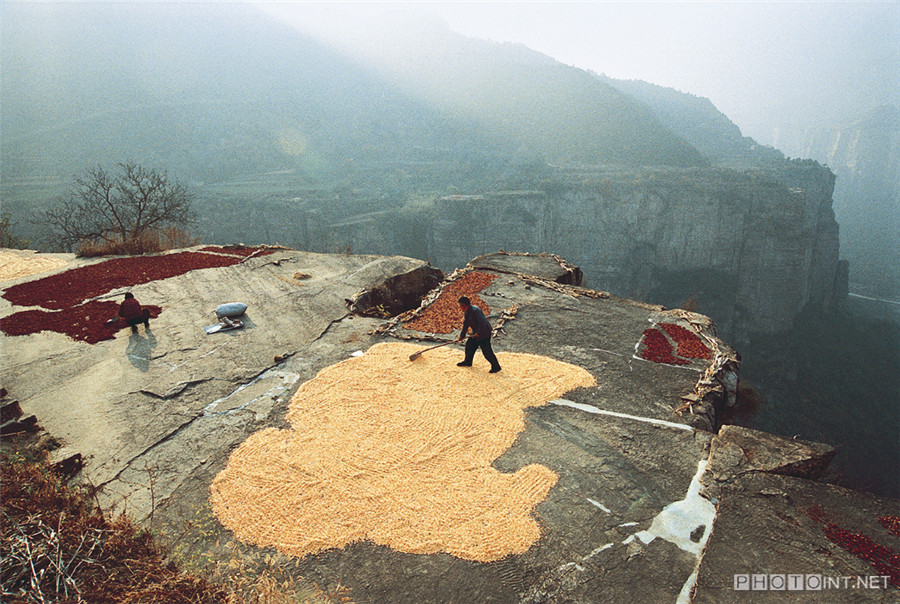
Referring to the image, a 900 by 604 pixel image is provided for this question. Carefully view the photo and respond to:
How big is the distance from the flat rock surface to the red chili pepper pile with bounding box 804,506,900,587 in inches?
4.9

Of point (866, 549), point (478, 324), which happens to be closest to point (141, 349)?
point (478, 324)

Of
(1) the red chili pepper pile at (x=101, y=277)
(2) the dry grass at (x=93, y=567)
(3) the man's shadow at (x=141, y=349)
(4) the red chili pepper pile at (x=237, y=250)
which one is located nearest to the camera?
(2) the dry grass at (x=93, y=567)

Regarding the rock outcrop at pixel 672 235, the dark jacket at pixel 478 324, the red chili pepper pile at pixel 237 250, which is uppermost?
the dark jacket at pixel 478 324

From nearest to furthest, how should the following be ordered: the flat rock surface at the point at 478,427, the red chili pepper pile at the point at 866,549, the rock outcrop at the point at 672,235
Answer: the red chili pepper pile at the point at 866,549
the flat rock surface at the point at 478,427
the rock outcrop at the point at 672,235

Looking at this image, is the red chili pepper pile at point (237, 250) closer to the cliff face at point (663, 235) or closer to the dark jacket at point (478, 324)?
the dark jacket at point (478, 324)

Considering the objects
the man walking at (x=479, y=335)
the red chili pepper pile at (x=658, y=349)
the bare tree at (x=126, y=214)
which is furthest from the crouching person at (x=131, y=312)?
the red chili pepper pile at (x=658, y=349)

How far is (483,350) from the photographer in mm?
7184

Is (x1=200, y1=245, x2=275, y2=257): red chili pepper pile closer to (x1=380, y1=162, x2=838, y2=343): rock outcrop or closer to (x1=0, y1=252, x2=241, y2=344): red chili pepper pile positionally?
(x1=0, y1=252, x2=241, y2=344): red chili pepper pile

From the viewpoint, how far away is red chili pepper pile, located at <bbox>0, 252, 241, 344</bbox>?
28.6 feet

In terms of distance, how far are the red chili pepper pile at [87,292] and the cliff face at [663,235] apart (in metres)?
32.9

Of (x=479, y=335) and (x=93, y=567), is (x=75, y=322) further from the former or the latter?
A: (x=479, y=335)

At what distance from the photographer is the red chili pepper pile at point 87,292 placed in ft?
28.6

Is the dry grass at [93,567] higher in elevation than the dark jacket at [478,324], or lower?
lower

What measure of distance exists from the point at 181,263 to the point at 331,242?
3236 cm
